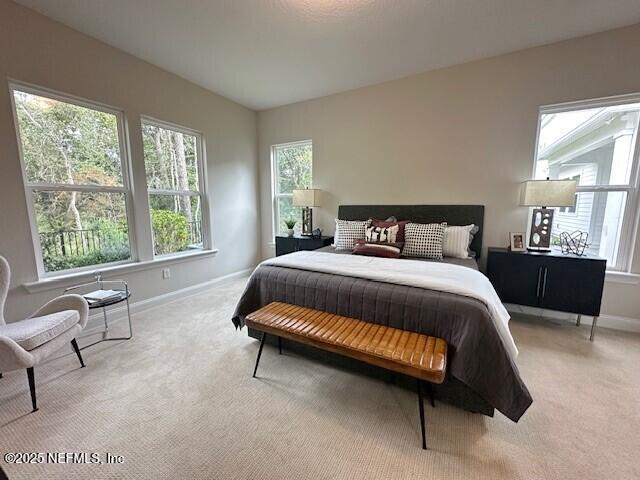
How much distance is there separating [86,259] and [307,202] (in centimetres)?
264

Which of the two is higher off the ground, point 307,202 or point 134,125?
point 134,125

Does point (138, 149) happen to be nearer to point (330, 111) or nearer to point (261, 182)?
point (261, 182)

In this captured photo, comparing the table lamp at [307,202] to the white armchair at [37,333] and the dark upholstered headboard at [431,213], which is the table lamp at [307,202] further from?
the white armchair at [37,333]

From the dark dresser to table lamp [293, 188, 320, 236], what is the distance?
7.60 ft

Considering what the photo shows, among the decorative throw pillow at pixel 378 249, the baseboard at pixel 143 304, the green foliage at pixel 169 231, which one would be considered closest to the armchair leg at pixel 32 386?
the baseboard at pixel 143 304

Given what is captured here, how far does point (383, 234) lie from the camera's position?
3016mm

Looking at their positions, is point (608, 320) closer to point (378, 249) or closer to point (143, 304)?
point (378, 249)

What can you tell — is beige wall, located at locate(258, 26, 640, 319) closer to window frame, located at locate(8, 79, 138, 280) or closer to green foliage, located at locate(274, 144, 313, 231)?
green foliage, located at locate(274, 144, 313, 231)

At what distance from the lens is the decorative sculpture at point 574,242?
105 inches

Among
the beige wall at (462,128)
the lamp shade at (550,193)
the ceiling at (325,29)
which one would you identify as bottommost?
the lamp shade at (550,193)

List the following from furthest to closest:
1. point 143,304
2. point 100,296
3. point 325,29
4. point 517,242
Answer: point 143,304
point 517,242
point 325,29
point 100,296

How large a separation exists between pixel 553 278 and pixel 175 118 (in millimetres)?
4547

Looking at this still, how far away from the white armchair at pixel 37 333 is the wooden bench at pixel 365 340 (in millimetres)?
1237

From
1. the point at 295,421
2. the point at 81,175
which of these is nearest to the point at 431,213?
Result: the point at 295,421
